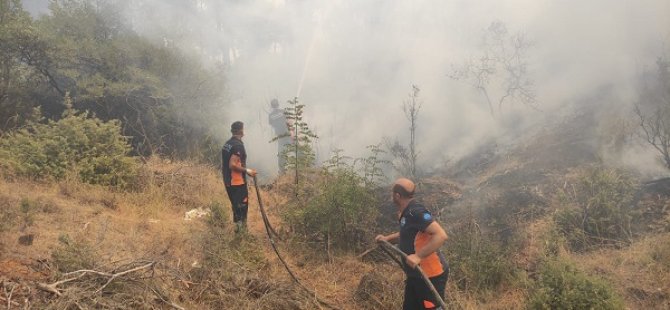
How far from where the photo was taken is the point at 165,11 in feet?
51.1

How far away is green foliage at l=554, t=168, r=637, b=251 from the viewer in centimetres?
509

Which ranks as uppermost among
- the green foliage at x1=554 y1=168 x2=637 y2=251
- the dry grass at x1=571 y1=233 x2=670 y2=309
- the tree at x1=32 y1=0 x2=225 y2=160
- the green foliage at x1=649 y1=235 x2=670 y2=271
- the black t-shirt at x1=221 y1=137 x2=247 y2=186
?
the tree at x1=32 y1=0 x2=225 y2=160

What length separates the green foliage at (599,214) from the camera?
509 centimetres

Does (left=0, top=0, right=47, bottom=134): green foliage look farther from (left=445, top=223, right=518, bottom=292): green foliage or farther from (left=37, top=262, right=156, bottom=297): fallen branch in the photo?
(left=445, top=223, right=518, bottom=292): green foliage

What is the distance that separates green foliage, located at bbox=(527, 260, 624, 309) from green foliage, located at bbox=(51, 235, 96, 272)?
337 centimetres

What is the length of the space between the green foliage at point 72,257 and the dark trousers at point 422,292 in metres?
2.36

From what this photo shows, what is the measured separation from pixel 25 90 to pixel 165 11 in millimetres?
7561

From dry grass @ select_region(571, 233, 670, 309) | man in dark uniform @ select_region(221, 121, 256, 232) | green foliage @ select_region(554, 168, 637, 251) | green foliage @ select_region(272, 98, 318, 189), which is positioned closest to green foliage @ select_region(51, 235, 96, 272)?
man in dark uniform @ select_region(221, 121, 256, 232)

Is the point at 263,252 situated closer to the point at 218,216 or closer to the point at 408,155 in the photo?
the point at 218,216

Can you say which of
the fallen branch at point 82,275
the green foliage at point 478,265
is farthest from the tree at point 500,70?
the fallen branch at point 82,275

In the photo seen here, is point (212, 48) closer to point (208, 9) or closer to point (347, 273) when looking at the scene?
point (208, 9)

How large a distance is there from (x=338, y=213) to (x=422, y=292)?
2.21 metres

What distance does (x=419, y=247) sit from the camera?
3.04 metres

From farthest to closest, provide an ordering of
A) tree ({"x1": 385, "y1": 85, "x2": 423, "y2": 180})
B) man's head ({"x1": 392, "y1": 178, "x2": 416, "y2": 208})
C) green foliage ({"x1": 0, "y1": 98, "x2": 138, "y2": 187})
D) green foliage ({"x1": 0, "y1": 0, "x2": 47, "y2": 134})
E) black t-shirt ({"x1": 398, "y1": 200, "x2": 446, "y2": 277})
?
green foliage ({"x1": 0, "y1": 0, "x2": 47, "y2": 134}), tree ({"x1": 385, "y1": 85, "x2": 423, "y2": 180}), green foliage ({"x1": 0, "y1": 98, "x2": 138, "y2": 187}), man's head ({"x1": 392, "y1": 178, "x2": 416, "y2": 208}), black t-shirt ({"x1": 398, "y1": 200, "x2": 446, "y2": 277})
